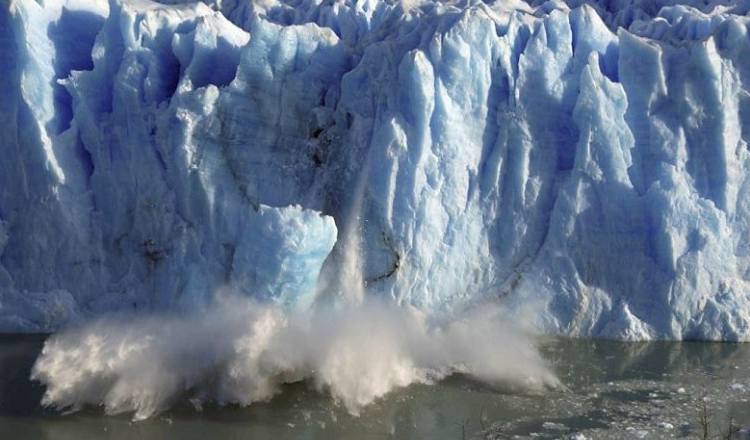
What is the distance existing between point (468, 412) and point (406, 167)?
2.31m

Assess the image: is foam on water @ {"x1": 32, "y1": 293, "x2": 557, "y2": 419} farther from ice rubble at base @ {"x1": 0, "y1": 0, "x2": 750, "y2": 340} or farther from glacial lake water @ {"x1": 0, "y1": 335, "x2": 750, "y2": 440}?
ice rubble at base @ {"x1": 0, "y1": 0, "x2": 750, "y2": 340}

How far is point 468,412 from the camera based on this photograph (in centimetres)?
546

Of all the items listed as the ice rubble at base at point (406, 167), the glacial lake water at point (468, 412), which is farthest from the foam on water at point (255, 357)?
the ice rubble at base at point (406, 167)

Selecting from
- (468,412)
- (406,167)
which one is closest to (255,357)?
(468,412)

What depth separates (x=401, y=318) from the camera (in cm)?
666

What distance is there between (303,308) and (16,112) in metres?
3.25

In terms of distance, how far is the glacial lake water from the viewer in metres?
5.13

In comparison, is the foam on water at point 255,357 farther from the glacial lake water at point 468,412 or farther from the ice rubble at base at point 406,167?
the ice rubble at base at point 406,167

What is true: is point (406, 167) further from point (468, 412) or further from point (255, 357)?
point (468, 412)

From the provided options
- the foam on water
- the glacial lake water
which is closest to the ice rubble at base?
the foam on water

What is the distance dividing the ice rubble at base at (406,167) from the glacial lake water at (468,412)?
2.94 ft

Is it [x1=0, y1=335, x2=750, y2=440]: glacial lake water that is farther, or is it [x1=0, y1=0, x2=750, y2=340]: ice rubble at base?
[x1=0, y1=0, x2=750, y2=340]: ice rubble at base

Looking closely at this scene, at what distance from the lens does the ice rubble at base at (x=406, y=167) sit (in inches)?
271

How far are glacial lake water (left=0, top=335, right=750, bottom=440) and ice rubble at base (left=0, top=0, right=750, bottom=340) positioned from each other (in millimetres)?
895
